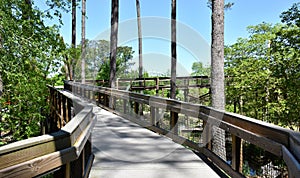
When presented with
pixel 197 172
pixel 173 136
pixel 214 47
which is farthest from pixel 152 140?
pixel 214 47

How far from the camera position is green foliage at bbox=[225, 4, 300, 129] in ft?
38.4

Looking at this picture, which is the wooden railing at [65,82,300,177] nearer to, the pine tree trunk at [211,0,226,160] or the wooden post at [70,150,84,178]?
the pine tree trunk at [211,0,226,160]

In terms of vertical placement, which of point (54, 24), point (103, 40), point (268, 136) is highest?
point (103, 40)

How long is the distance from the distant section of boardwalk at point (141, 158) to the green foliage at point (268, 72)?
28.8 feet

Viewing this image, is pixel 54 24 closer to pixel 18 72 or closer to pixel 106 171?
pixel 18 72

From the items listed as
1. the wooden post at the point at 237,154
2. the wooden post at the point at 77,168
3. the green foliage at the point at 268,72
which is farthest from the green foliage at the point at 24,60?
the green foliage at the point at 268,72

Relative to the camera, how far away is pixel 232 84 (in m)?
15.2

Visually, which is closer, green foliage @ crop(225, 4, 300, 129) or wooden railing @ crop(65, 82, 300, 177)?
wooden railing @ crop(65, 82, 300, 177)

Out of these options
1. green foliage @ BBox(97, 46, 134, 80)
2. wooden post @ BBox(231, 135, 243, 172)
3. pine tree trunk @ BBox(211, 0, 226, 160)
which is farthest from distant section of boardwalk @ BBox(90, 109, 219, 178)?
green foliage @ BBox(97, 46, 134, 80)

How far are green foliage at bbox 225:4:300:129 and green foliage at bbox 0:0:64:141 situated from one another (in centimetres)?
985

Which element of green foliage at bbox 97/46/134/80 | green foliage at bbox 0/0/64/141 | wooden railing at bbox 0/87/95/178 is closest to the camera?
wooden railing at bbox 0/87/95/178

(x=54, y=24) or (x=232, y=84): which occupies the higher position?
(x=54, y=24)

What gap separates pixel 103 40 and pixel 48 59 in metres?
36.4

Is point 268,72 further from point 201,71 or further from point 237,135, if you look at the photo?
point 201,71
